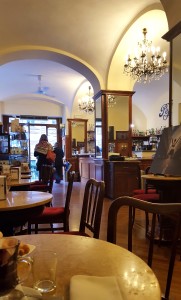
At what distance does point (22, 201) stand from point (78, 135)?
323 inches

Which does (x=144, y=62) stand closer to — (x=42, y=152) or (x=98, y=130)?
(x=98, y=130)

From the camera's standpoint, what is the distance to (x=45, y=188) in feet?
13.1

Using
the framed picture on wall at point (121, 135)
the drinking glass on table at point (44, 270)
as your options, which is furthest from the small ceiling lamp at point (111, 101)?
the drinking glass on table at point (44, 270)

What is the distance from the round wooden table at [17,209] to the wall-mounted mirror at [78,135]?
25.7 feet

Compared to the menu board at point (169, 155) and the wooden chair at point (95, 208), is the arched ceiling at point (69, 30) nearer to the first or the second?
the menu board at point (169, 155)

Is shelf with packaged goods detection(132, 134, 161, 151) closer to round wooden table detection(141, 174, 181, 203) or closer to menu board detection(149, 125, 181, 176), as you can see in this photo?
menu board detection(149, 125, 181, 176)

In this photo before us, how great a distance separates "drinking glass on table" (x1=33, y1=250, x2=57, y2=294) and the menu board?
2.42 meters

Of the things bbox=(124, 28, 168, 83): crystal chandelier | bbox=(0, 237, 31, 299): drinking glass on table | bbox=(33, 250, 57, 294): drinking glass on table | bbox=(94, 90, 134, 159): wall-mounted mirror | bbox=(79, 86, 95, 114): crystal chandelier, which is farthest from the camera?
bbox=(79, 86, 95, 114): crystal chandelier

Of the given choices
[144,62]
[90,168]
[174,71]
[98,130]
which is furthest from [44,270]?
[90,168]

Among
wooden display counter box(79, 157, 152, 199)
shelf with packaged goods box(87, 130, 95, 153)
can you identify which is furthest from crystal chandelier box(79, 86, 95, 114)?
wooden display counter box(79, 157, 152, 199)

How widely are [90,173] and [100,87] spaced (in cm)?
281

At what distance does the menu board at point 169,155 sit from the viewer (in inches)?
118

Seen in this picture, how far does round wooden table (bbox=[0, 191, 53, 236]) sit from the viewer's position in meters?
1.85

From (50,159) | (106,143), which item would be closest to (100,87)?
(106,143)
